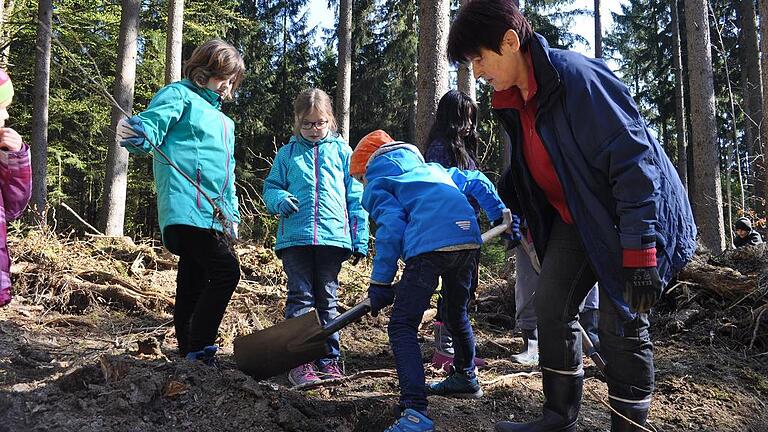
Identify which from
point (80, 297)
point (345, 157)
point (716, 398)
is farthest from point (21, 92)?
point (716, 398)

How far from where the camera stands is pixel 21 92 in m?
15.1

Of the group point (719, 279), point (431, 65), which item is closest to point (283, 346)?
point (719, 279)

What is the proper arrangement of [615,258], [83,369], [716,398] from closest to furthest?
[615,258] → [83,369] → [716,398]

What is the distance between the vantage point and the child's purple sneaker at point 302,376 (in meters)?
3.53

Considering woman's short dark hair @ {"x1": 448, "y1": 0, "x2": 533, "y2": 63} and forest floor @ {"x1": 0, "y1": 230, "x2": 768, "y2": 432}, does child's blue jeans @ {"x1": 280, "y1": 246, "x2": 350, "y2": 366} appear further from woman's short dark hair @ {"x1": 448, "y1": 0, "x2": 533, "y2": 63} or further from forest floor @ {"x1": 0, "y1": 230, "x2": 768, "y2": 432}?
woman's short dark hair @ {"x1": 448, "y1": 0, "x2": 533, "y2": 63}

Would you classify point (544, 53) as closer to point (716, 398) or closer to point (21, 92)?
point (716, 398)

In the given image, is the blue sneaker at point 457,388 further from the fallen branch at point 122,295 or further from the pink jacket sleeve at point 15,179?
the fallen branch at point 122,295

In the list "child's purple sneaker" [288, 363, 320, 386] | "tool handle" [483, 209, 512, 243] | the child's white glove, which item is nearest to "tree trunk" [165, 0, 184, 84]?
the child's white glove

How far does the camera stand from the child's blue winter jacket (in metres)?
2.84

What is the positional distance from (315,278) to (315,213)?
0.43 m

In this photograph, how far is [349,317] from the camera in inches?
119

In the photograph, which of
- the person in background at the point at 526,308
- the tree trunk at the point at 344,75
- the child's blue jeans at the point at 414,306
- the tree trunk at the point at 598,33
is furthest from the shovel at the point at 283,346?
the tree trunk at the point at 598,33

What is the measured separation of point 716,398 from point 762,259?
213cm

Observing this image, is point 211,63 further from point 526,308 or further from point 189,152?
point 526,308
